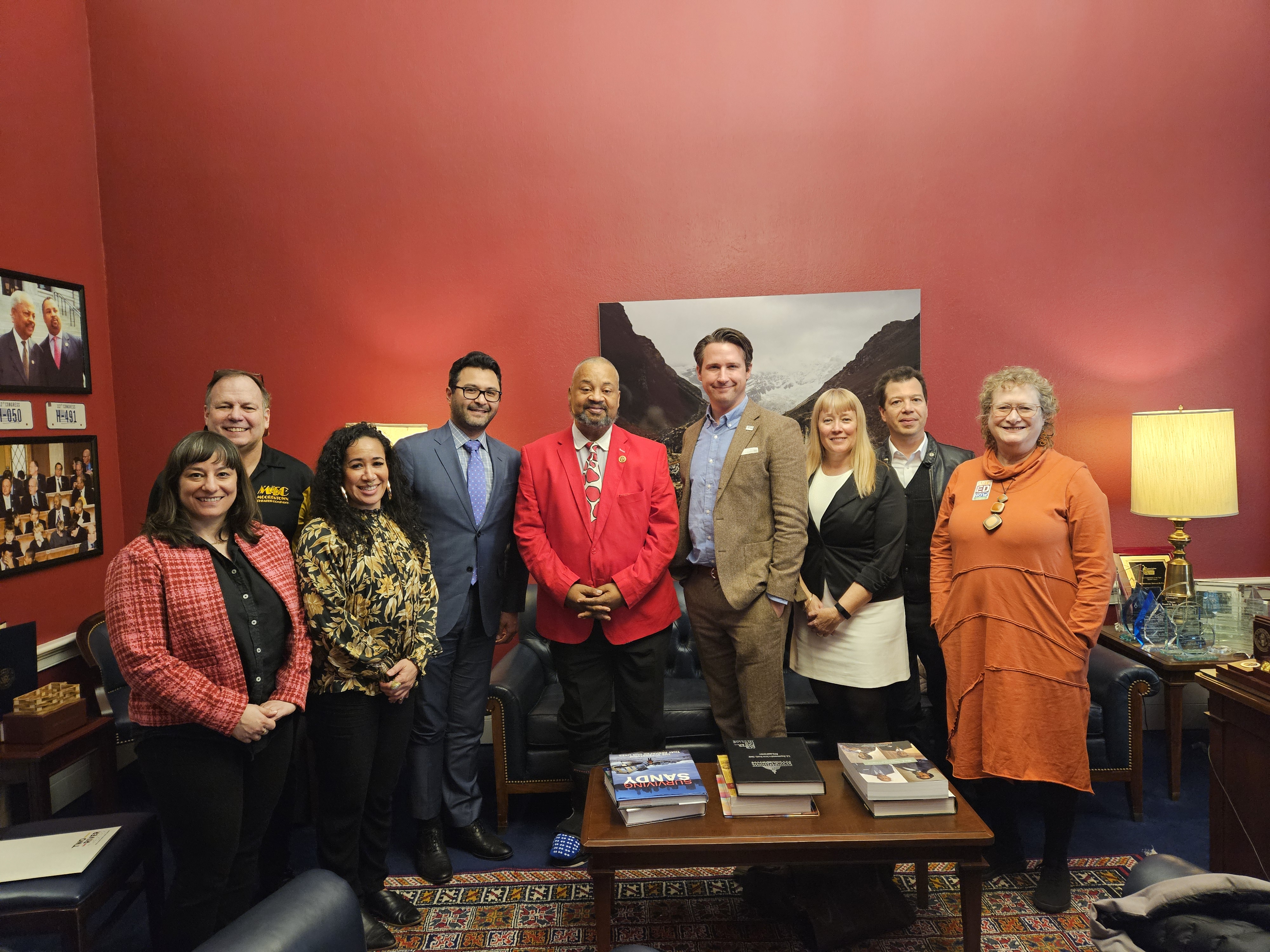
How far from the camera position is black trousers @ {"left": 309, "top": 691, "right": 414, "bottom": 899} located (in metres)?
2.13

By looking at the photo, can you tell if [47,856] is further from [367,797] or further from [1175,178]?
[1175,178]

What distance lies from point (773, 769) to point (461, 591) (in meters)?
1.27

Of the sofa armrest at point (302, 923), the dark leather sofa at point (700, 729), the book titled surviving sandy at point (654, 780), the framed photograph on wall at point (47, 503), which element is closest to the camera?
the sofa armrest at point (302, 923)

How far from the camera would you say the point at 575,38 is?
3.74m

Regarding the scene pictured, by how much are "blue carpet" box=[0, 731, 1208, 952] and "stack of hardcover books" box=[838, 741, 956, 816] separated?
3.71 feet

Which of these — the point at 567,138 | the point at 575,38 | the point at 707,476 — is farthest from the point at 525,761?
the point at 575,38

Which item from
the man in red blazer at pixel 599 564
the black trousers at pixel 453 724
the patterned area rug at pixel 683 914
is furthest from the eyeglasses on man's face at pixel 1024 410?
the black trousers at pixel 453 724

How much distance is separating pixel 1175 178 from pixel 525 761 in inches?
175

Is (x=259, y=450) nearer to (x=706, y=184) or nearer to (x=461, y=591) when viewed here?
(x=461, y=591)

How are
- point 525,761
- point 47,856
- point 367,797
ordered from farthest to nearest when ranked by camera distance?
point 525,761
point 367,797
point 47,856

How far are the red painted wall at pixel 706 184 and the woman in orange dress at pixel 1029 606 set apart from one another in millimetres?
1517

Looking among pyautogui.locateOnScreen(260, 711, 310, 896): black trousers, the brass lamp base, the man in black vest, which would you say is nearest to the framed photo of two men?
pyautogui.locateOnScreen(260, 711, 310, 896): black trousers

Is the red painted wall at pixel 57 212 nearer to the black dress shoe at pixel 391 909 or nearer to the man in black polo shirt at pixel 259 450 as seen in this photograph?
the man in black polo shirt at pixel 259 450

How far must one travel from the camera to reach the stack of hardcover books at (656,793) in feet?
6.36
